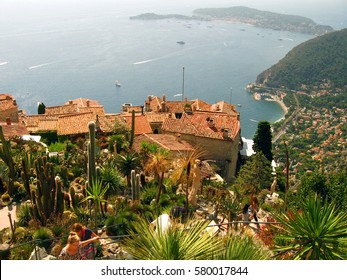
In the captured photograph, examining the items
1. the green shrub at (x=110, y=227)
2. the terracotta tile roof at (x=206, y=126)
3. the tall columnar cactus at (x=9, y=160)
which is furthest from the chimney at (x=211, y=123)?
the green shrub at (x=110, y=227)

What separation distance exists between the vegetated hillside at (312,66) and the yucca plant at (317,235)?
116389 mm

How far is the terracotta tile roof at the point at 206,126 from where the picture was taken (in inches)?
1112

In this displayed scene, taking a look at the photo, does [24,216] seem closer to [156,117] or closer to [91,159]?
[91,159]

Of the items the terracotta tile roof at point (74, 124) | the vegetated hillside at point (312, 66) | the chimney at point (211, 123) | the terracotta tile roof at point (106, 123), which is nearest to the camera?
the terracotta tile roof at point (74, 124)

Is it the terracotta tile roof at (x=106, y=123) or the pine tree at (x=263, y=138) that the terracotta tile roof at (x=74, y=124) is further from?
the pine tree at (x=263, y=138)

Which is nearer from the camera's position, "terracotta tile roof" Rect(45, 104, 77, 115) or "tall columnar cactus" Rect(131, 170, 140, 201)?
"tall columnar cactus" Rect(131, 170, 140, 201)

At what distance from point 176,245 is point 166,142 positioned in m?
21.0

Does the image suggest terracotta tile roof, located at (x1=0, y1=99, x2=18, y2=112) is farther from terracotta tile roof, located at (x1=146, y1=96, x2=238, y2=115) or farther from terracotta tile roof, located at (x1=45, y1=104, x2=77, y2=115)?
terracotta tile roof, located at (x1=146, y1=96, x2=238, y2=115)

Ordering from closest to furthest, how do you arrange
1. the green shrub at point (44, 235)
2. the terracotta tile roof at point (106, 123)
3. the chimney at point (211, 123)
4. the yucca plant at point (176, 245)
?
the yucca plant at point (176, 245)
the green shrub at point (44, 235)
the terracotta tile roof at point (106, 123)
the chimney at point (211, 123)

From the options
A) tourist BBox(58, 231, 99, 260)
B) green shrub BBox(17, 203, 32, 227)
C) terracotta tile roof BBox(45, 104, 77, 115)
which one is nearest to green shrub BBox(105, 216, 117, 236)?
green shrub BBox(17, 203, 32, 227)

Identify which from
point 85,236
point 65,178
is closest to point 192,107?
point 65,178

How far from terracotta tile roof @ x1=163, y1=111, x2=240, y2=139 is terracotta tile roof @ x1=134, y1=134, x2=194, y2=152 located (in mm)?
1035

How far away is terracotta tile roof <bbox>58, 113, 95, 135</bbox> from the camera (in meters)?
27.3

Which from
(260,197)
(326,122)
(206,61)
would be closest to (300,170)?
(326,122)
